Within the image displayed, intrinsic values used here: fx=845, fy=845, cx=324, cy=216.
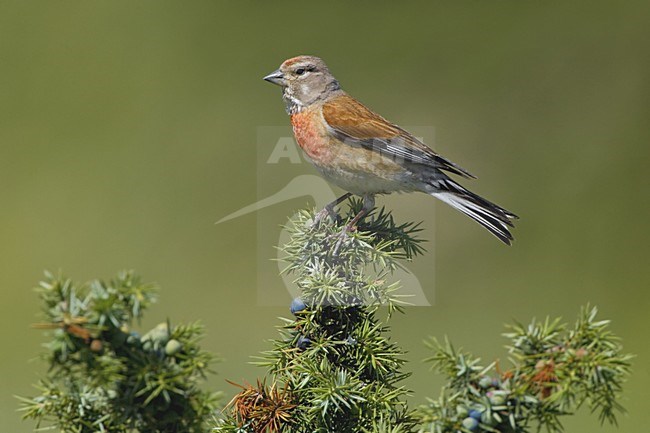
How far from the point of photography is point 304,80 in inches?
72.1

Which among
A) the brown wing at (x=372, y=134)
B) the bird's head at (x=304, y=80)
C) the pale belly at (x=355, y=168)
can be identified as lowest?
the pale belly at (x=355, y=168)

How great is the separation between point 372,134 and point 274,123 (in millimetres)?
1723

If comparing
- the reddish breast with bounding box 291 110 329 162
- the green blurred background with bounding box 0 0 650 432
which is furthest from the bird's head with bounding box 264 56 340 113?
the green blurred background with bounding box 0 0 650 432

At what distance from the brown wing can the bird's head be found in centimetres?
4

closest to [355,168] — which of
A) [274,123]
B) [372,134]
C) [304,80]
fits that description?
[372,134]

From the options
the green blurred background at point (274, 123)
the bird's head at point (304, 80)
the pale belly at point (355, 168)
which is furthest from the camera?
the green blurred background at point (274, 123)

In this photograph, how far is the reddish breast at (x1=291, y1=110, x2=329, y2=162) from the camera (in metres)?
1.76

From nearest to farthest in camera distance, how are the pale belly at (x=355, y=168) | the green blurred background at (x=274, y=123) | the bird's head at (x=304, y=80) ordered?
the pale belly at (x=355, y=168) < the bird's head at (x=304, y=80) < the green blurred background at (x=274, y=123)

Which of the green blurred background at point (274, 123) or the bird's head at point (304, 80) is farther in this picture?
the green blurred background at point (274, 123)

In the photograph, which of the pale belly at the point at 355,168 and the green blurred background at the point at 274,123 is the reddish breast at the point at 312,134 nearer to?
the pale belly at the point at 355,168

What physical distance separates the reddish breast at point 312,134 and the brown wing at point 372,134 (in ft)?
0.07

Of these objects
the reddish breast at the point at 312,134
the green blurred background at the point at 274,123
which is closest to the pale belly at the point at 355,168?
the reddish breast at the point at 312,134

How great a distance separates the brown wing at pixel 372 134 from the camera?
1.72m

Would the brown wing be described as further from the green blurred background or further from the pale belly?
the green blurred background
